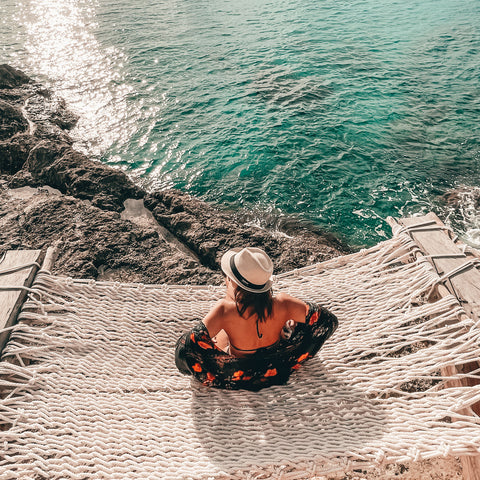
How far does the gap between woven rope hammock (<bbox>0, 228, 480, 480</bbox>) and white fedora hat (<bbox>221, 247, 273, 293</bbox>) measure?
29.1 inches

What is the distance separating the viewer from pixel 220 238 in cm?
478

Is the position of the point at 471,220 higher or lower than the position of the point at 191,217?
lower

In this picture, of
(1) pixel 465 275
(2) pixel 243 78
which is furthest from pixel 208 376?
(2) pixel 243 78

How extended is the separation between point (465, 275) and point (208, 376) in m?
1.73

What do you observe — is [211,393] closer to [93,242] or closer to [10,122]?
[93,242]

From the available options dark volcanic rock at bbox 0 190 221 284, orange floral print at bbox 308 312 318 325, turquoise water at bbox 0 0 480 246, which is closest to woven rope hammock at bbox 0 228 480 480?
orange floral print at bbox 308 312 318 325

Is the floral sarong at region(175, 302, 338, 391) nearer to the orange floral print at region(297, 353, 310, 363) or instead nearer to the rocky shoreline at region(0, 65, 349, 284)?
the orange floral print at region(297, 353, 310, 363)

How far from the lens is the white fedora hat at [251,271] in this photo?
202cm

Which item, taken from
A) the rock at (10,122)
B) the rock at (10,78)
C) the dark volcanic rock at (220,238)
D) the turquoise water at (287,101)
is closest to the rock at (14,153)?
the rock at (10,122)

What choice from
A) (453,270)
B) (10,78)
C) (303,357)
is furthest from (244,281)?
(10,78)

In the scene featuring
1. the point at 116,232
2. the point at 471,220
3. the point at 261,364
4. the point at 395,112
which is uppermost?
the point at 261,364

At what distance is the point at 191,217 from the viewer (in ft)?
17.4

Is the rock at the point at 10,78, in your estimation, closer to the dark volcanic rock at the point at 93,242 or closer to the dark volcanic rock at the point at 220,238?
the dark volcanic rock at the point at 93,242

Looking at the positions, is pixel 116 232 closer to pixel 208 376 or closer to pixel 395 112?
pixel 208 376
